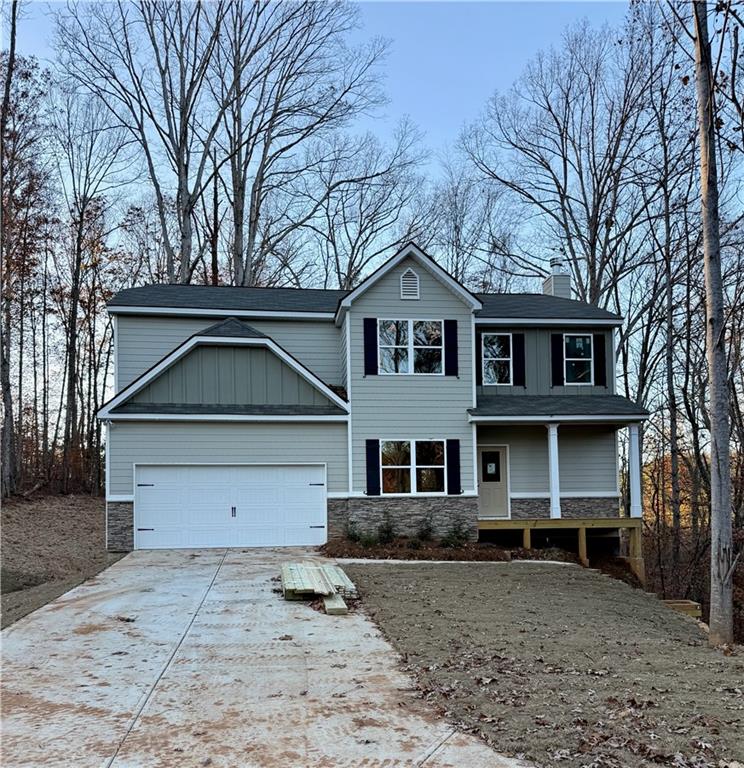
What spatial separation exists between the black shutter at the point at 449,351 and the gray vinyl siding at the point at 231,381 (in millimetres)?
2857

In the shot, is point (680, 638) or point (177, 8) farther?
point (177, 8)

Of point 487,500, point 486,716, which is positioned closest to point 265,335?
point 487,500

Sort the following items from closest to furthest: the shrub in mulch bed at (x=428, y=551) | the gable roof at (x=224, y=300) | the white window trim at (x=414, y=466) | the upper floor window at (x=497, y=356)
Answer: the shrub in mulch bed at (x=428, y=551) → the white window trim at (x=414, y=466) → the gable roof at (x=224, y=300) → the upper floor window at (x=497, y=356)

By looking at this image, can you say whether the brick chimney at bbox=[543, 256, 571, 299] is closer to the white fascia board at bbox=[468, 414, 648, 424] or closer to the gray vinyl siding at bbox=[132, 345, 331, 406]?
the white fascia board at bbox=[468, 414, 648, 424]

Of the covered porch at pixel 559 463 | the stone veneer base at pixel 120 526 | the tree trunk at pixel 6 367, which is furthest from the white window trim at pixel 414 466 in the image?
the tree trunk at pixel 6 367

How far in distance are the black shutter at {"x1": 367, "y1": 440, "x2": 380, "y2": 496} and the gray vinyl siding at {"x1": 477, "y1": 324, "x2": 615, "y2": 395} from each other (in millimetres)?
3261

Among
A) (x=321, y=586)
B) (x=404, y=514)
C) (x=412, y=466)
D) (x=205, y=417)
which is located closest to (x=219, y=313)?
(x=205, y=417)

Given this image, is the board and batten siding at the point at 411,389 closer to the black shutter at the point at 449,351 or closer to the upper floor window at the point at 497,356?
the black shutter at the point at 449,351

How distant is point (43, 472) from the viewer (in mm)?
26922

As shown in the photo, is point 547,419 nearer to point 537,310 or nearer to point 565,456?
point 565,456

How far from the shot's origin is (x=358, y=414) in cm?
1571

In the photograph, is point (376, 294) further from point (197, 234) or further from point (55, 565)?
point (197, 234)

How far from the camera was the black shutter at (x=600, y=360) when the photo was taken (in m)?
17.5

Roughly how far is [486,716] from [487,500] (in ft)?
40.0
